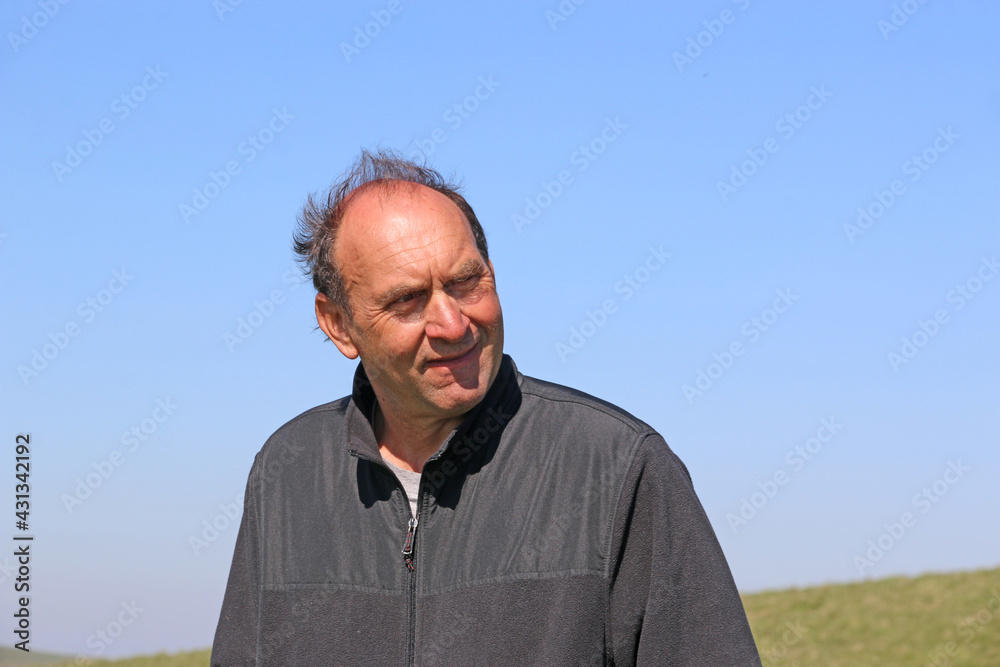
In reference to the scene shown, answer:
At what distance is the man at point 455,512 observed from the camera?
9.66 ft

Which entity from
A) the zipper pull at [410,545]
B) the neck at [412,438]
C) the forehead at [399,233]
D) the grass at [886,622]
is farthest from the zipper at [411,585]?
the grass at [886,622]

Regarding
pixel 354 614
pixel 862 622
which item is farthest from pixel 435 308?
pixel 862 622

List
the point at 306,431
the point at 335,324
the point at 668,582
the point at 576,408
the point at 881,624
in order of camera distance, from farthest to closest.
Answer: the point at 881,624
the point at 306,431
the point at 335,324
the point at 576,408
the point at 668,582

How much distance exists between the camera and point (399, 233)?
3219 millimetres

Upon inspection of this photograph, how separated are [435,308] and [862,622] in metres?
12.4

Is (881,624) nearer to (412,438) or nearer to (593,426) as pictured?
(593,426)

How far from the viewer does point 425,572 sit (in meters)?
3.09

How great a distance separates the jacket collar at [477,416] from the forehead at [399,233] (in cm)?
45

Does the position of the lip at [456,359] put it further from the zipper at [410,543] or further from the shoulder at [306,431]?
the shoulder at [306,431]

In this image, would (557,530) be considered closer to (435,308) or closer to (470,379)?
(470,379)

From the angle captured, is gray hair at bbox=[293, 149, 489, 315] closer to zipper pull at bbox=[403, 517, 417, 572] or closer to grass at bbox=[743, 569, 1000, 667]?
zipper pull at bbox=[403, 517, 417, 572]

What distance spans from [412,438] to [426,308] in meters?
0.51

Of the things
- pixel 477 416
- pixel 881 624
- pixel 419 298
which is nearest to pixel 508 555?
pixel 477 416

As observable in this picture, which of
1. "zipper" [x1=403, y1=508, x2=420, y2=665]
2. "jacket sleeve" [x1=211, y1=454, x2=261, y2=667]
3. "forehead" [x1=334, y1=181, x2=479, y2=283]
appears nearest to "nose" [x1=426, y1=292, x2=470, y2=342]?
"forehead" [x1=334, y1=181, x2=479, y2=283]
